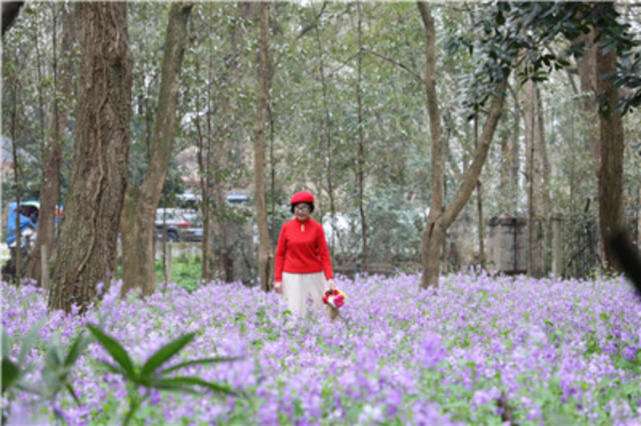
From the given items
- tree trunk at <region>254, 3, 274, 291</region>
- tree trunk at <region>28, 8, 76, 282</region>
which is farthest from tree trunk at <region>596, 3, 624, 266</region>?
tree trunk at <region>28, 8, 76, 282</region>

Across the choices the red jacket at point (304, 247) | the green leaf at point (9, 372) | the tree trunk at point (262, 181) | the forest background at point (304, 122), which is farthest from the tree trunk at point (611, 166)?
the green leaf at point (9, 372)

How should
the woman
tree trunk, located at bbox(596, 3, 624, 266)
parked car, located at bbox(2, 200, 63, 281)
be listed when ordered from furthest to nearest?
parked car, located at bbox(2, 200, 63, 281) < tree trunk, located at bbox(596, 3, 624, 266) < the woman

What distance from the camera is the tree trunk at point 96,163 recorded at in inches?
274

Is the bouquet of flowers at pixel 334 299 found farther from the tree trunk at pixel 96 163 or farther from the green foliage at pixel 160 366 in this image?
the green foliage at pixel 160 366

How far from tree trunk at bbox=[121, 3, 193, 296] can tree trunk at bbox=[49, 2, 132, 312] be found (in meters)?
2.05

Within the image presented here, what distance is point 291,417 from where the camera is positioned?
107 inches

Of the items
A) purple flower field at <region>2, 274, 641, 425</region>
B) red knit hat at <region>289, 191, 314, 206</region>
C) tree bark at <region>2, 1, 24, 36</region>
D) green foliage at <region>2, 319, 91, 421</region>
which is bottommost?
purple flower field at <region>2, 274, 641, 425</region>

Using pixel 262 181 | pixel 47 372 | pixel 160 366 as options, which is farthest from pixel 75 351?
pixel 262 181

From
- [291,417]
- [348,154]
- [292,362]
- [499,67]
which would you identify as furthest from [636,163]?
[291,417]

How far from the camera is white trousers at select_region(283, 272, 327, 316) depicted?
757 centimetres

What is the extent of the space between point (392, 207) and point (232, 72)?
5.82 metres

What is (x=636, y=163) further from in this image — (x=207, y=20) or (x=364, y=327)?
(x=364, y=327)

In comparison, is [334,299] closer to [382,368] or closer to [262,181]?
[382,368]

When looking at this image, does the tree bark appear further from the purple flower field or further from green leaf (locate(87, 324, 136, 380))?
green leaf (locate(87, 324, 136, 380))
